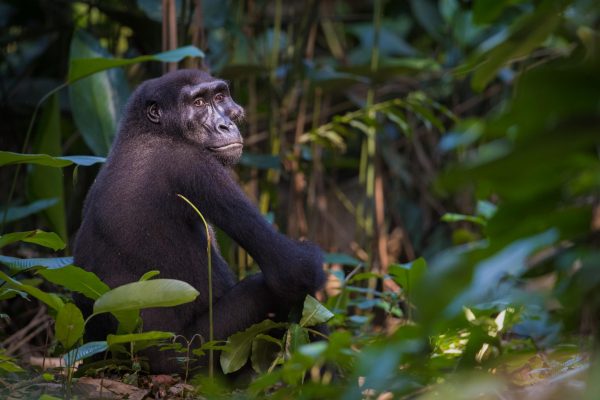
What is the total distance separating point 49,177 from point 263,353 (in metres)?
2.41

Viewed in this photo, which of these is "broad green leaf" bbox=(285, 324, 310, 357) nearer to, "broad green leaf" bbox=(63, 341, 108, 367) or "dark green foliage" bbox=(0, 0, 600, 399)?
"dark green foliage" bbox=(0, 0, 600, 399)

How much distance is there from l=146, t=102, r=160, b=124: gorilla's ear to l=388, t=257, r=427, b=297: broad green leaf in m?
1.38

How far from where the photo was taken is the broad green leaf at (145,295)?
2.78 metres

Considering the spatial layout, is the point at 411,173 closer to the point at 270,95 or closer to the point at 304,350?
the point at 270,95

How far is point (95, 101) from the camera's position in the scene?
5621mm

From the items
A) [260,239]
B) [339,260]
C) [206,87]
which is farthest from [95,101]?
[260,239]

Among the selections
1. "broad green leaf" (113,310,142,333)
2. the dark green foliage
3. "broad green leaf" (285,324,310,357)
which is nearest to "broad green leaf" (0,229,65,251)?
the dark green foliage

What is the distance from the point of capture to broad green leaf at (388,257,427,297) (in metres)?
3.84

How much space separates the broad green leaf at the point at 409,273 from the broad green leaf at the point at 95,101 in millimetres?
2315

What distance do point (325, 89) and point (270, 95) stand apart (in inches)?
18.6

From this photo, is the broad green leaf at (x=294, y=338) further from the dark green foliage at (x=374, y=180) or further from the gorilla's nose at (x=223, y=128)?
the gorilla's nose at (x=223, y=128)

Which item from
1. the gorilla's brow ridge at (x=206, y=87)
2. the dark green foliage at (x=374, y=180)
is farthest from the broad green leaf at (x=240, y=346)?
the gorilla's brow ridge at (x=206, y=87)

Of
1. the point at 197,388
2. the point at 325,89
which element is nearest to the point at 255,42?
the point at 325,89

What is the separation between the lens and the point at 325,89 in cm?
691
